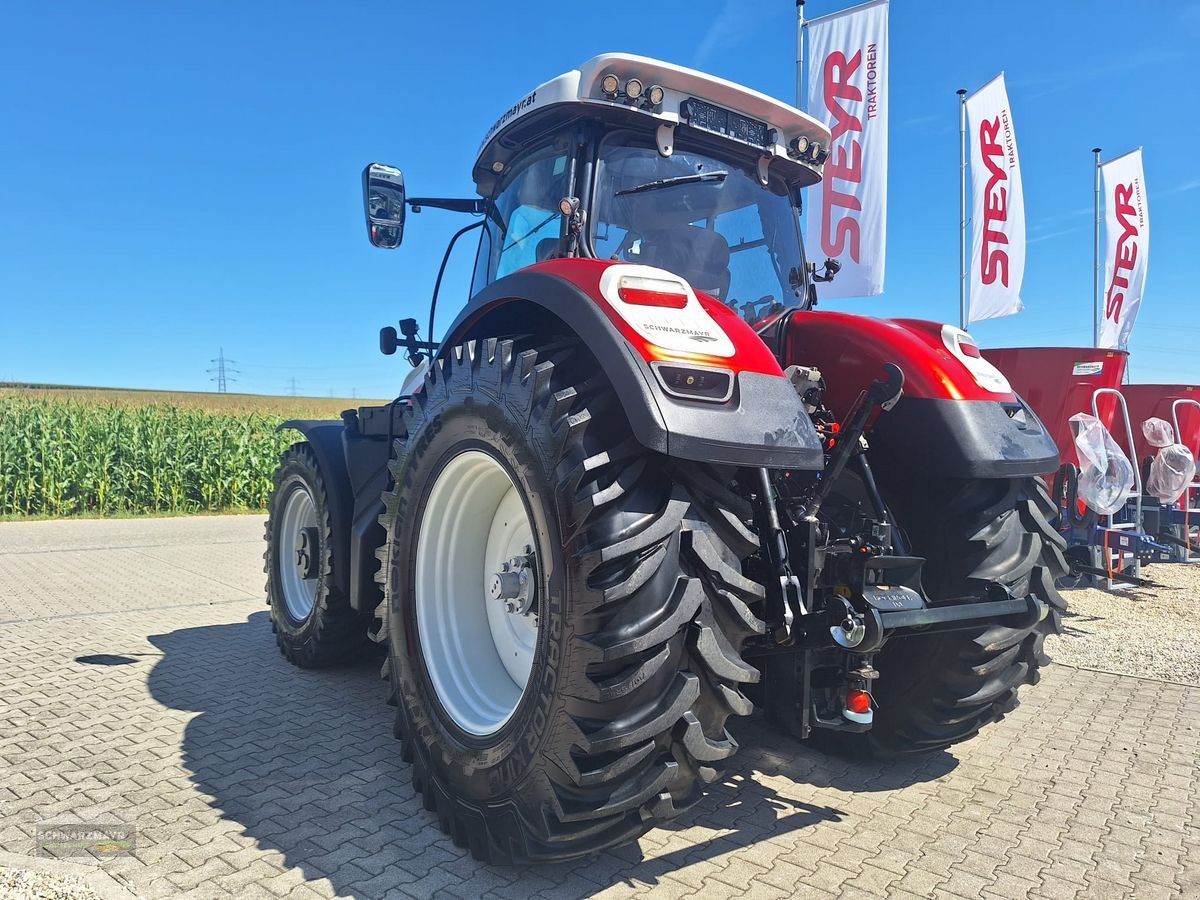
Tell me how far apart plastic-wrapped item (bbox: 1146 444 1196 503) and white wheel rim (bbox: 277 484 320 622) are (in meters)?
8.14

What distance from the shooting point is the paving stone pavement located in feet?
8.29

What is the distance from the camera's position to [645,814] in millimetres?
2238

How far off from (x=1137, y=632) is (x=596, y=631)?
5603 mm

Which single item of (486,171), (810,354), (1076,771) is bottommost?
(1076,771)

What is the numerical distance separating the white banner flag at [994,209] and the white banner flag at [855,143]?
2.21 meters

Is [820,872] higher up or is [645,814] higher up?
[645,814]

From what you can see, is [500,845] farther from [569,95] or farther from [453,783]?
[569,95]

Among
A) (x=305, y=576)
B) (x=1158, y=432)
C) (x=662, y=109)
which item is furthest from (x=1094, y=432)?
(x=305, y=576)

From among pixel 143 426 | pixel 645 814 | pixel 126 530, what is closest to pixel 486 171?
pixel 645 814

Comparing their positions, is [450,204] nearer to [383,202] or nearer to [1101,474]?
[383,202]

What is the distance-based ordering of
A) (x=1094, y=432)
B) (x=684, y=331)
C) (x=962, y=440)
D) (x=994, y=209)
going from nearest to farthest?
(x=684, y=331), (x=962, y=440), (x=1094, y=432), (x=994, y=209)

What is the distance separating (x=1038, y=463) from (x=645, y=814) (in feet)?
6.07

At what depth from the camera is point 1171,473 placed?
846cm

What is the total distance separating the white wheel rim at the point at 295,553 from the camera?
16.5 feet
